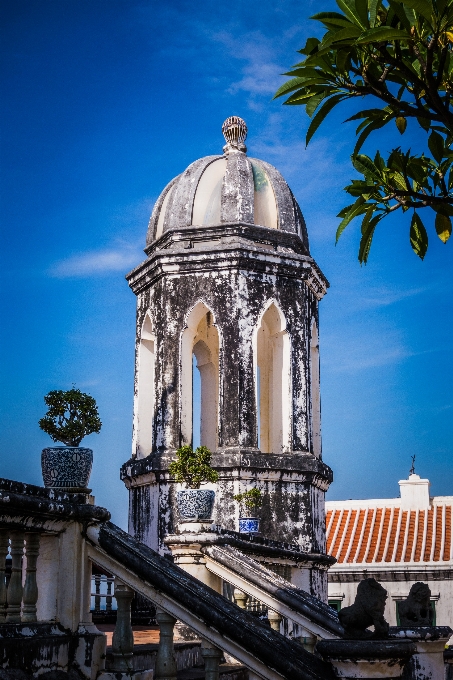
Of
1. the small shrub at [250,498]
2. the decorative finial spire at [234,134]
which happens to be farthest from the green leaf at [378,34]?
the decorative finial spire at [234,134]

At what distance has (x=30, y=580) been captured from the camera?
5.07m

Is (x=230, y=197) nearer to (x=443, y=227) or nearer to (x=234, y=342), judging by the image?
(x=234, y=342)

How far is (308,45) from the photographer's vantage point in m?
4.20

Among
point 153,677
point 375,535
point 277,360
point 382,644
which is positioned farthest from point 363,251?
point 375,535

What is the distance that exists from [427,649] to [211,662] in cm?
192

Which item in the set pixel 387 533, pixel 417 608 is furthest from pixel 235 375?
pixel 387 533

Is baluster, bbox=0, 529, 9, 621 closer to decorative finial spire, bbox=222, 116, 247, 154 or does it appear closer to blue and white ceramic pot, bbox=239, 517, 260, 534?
blue and white ceramic pot, bbox=239, 517, 260, 534

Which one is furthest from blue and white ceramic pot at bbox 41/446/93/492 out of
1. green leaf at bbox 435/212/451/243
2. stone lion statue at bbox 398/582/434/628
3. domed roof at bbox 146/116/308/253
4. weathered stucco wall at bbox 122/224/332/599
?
domed roof at bbox 146/116/308/253

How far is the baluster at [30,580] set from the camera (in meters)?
4.99

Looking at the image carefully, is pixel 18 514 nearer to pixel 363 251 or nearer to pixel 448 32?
pixel 363 251

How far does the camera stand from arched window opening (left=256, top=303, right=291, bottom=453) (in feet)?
45.9

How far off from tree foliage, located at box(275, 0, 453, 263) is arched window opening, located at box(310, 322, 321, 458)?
9685 mm

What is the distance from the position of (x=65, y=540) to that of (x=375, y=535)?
877 inches

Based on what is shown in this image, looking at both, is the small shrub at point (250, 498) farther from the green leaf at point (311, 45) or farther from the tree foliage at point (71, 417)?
the green leaf at point (311, 45)
